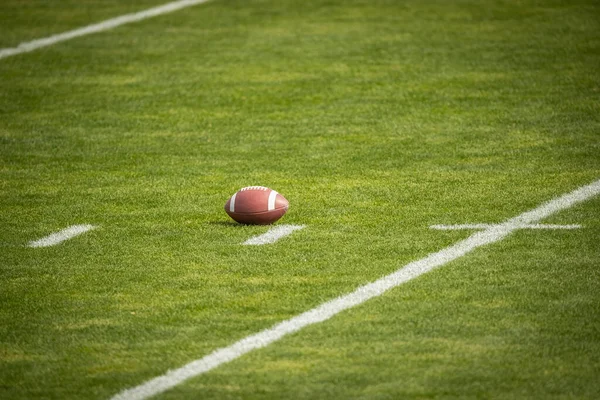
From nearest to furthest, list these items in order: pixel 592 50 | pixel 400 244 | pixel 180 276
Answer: pixel 180 276, pixel 400 244, pixel 592 50

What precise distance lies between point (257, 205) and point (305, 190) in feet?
3.78

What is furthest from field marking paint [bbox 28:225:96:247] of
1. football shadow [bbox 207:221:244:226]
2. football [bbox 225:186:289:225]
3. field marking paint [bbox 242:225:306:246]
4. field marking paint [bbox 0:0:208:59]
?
field marking paint [bbox 0:0:208:59]

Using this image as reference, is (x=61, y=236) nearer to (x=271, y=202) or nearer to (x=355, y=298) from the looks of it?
(x=271, y=202)

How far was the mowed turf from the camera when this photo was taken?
481cm

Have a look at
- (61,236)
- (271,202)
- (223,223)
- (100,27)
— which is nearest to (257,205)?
(271,202)

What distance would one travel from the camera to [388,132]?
9617mm

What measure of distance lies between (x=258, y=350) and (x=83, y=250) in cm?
215

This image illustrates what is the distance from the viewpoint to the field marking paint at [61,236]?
6823 mm

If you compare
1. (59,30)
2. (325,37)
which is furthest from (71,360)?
(59,30)

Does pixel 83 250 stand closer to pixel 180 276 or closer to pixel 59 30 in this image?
pixel 180 276

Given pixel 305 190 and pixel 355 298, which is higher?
pixel 355 298

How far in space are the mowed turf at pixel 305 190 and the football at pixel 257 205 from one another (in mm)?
111

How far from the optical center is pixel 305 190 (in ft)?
26.3

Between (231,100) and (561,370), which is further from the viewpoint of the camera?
(231,100)
